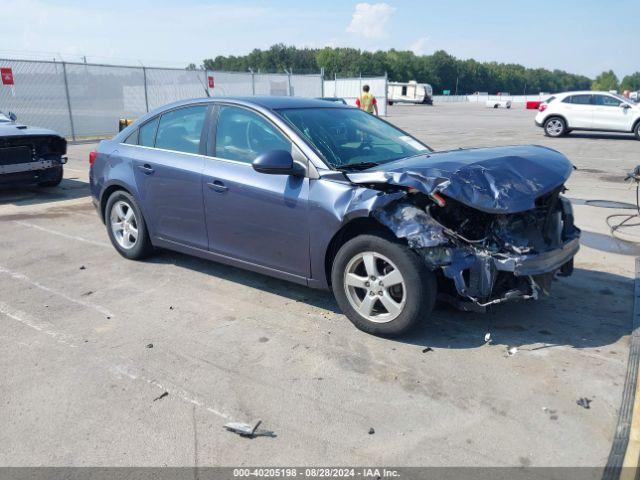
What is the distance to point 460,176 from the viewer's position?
376 centimetres

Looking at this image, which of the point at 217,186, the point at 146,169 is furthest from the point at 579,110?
the point at 217,186

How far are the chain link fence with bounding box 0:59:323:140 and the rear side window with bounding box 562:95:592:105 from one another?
12699 mm

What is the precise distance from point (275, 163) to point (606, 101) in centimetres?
1802

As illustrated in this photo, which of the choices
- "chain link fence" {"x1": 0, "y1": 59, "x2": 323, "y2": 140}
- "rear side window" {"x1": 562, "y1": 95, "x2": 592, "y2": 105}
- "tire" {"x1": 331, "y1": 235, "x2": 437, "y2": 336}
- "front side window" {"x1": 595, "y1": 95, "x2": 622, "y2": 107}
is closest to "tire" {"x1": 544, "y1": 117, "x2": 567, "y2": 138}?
"rear side window" {"x1": 562, "y1": 95, "x2": 592, "y2": 105}

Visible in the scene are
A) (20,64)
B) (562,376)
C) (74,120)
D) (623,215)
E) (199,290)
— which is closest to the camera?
(562,376)

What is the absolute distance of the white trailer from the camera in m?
68.7

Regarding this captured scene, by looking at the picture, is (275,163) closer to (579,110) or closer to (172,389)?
(172,389)

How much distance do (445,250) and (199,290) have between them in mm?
2434

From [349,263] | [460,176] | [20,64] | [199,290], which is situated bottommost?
[199,290]

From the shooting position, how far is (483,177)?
12.5 feet

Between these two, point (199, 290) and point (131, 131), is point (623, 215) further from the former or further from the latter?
point (131, 131)

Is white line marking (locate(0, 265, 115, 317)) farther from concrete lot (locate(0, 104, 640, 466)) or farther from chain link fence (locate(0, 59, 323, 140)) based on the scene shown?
chain link fence (locate(0, 59, 323, 140))

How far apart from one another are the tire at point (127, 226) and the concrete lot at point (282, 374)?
0.97 feet

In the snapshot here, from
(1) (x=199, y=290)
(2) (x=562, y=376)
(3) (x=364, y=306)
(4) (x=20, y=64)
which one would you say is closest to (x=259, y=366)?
(3) (x=364, y=306)
